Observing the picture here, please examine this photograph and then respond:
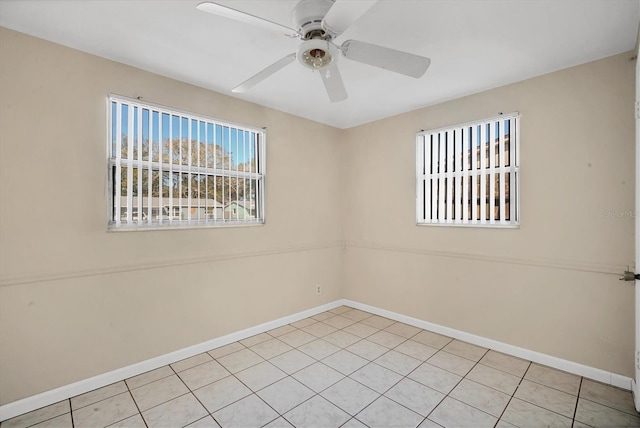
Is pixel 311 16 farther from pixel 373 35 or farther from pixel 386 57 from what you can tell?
pixel 373 35

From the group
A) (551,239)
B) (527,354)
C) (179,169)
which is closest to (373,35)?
(179,169)

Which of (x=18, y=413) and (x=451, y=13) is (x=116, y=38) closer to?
(x=451, y=13)

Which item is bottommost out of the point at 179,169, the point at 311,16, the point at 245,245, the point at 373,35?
the point at 245,245

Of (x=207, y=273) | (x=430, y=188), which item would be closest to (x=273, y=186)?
(x=207, y=273)

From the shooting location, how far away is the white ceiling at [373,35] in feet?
6.00

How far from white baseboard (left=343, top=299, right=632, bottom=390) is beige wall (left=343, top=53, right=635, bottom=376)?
50 mm

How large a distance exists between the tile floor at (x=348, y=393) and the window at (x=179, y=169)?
1.32 metres

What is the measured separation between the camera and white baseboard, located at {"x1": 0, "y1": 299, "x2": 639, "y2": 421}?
6.93 ft

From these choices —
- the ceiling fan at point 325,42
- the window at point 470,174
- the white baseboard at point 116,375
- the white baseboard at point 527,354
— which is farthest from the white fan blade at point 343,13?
the white baseboard at point 527,354

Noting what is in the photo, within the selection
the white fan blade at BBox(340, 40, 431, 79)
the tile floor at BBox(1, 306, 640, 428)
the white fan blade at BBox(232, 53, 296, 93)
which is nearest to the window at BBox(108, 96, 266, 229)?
the white fan blade at BBox(232, 53, 296, 93)

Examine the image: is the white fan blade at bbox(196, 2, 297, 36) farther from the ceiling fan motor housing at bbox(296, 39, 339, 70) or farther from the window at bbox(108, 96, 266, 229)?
the window at bbox(108, 96, 266, 229)

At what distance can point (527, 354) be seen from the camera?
109 inches

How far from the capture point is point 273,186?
11.8ft

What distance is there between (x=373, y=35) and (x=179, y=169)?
2.00 m
